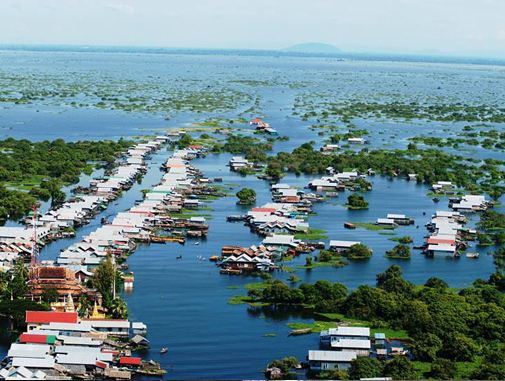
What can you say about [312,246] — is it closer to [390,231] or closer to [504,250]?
[390,231]

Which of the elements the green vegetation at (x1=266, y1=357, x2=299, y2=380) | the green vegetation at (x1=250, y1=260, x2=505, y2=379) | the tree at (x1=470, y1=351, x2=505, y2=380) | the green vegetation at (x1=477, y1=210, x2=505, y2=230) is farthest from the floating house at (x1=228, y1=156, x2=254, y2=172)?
the tree at (x1=470, y1=351, x2=505, y2=380)

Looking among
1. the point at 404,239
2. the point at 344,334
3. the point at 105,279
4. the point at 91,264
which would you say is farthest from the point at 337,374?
the point at 404,239

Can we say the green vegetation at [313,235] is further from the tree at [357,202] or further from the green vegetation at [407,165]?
the green vegetation at [407,165]

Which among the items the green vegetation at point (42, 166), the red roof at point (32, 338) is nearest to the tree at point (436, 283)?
the red roof at point (32, 338)

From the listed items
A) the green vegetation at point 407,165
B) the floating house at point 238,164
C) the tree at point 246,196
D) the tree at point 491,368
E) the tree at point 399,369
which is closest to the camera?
the tree at point 491,368

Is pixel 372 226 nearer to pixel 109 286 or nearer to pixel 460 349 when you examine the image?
pixel 109 286

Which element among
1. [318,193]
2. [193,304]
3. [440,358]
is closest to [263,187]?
[318,193]
